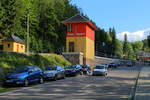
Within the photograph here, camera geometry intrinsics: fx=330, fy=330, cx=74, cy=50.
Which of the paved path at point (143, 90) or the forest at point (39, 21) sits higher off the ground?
the forest at point (39, 21)

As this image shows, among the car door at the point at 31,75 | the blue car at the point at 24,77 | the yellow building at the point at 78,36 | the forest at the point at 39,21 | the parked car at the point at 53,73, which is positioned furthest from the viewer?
A: the forest at the point at 39,21

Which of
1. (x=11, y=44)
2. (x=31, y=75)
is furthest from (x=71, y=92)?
(x=11, y=44)

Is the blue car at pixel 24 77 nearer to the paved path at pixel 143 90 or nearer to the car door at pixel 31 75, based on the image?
the car door at pixel 31 75

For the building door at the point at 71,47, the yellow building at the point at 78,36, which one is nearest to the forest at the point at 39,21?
the yellow building at the point at 78,36

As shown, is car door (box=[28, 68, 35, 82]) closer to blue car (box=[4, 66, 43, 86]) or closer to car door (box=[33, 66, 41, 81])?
blue car (box=[4, 66, 43, 86])

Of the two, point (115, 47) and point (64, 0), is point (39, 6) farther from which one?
point (115, 47)

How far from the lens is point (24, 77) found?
24.9 m

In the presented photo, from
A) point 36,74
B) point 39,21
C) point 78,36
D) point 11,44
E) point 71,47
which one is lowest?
point 36,74

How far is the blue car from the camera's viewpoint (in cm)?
2453

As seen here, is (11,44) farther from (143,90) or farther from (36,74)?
(143,90)

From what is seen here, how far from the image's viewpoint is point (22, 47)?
2731 inches

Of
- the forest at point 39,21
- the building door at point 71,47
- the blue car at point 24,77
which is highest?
the forest at point 39,21

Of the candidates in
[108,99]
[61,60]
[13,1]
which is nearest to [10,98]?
[108,99]

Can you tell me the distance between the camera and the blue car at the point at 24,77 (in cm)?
2453
